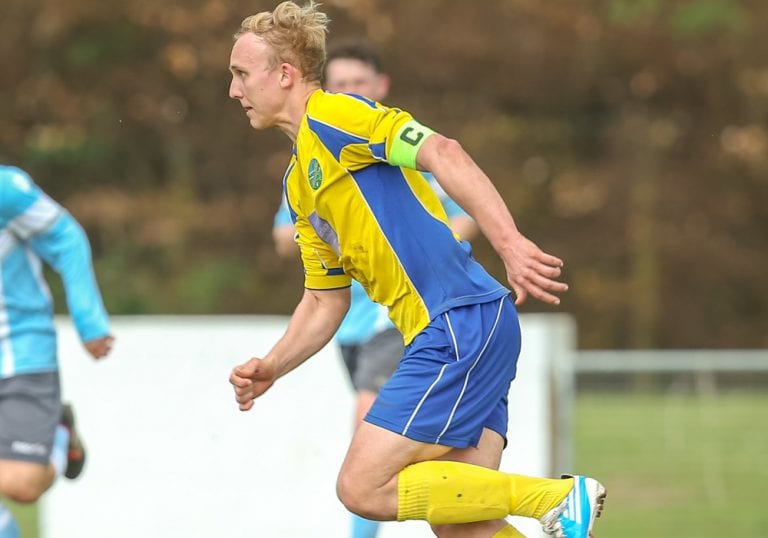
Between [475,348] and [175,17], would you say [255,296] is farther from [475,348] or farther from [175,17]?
[475,348]

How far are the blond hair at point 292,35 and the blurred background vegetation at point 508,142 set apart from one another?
15927mm

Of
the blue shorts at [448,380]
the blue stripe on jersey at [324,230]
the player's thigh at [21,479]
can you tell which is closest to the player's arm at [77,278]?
the player's thigh at [21,479]

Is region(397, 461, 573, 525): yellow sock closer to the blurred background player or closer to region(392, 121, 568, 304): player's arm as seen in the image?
region(392, 121, 568, 304): player's arm

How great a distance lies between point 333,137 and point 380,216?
26cm

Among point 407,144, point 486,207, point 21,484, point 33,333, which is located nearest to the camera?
point 486,207

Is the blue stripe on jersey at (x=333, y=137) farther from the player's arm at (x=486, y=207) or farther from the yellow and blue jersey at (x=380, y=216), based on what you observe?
the player's arm at (x=486, y=207)

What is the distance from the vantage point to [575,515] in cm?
396

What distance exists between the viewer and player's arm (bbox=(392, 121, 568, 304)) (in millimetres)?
3418

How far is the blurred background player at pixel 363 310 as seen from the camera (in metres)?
5.80

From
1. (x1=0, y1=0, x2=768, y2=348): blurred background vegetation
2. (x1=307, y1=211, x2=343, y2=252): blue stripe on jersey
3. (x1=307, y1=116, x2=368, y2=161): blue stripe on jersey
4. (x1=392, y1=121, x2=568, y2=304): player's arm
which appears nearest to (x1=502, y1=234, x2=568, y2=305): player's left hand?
(x1=392, y1=121, x2=568, y2=304): player's arm

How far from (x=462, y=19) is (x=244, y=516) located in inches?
608

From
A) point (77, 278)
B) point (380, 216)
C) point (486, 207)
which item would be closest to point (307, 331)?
point (380, 216)

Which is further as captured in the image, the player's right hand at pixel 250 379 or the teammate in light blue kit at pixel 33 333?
the teammate in light blue kit at pixel 33 333

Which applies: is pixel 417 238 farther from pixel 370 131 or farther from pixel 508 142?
pixel 508 142
